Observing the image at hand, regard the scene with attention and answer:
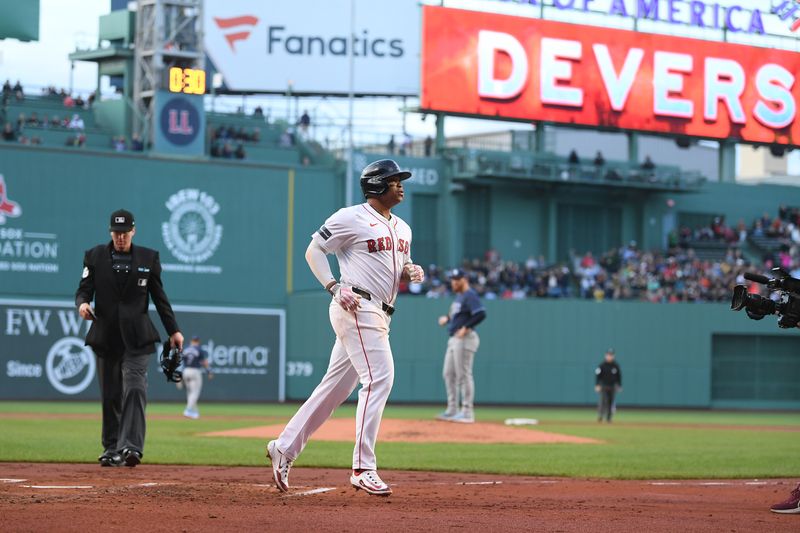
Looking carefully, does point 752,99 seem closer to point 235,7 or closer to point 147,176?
point 235,7

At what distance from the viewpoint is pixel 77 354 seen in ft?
111

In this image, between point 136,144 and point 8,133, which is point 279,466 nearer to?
point 8,133

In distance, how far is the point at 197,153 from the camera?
3600 cm

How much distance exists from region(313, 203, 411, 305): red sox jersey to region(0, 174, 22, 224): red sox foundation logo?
26.4m

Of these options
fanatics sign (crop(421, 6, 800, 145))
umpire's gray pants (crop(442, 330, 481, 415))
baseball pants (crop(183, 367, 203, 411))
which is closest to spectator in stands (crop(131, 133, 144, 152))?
fanatics sign (crop(421, 6, 800, 145))

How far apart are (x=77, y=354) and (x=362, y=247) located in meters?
26.7

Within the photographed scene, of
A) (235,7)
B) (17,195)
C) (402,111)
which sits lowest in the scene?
(17,195)

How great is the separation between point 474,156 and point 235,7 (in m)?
9.98

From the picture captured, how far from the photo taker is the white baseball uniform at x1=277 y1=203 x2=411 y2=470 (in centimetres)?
855

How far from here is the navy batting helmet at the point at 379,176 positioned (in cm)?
877

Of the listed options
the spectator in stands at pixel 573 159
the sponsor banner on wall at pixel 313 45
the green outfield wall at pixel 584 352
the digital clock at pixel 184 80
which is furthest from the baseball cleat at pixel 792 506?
the sponsor banner on wall at pixel 313 45

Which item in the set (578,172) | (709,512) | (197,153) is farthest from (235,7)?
(709,512)

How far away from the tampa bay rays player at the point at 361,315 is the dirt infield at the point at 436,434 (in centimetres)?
841

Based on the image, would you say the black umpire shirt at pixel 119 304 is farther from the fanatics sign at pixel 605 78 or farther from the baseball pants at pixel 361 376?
the fanatics sign at pixel 605 78
